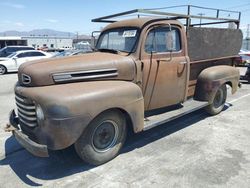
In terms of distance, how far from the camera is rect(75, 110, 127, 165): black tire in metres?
3.76

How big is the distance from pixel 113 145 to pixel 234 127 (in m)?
3.01

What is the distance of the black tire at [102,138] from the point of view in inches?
148

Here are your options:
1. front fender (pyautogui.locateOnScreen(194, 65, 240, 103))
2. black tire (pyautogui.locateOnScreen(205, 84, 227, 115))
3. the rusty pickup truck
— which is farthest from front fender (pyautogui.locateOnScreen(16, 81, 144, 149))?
black tire (pyautogui.locateOnScreen(205, 84, 227, 115))

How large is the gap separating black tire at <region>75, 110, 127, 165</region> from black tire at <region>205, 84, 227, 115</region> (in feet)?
→ 9.76

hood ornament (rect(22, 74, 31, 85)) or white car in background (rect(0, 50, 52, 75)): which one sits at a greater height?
hood ornament (rect(22, 74, 31, 85))

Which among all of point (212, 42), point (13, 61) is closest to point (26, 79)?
point (212, 42)

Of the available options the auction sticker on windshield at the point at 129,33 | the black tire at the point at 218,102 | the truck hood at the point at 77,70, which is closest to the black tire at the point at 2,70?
the truck hood at the point at 77,70

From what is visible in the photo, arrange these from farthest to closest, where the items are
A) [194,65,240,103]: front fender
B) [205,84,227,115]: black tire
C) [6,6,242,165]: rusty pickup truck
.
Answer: [205,84,227,115]: black tire → [194,65,240,103]: front fender → [6,6,242,165]: rusty pickup truck

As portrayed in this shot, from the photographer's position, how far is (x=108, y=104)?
3715mm

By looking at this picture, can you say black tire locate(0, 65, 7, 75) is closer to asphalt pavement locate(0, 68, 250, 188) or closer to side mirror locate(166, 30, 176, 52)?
asphalt pavement locate(0, 68, 250, 188)

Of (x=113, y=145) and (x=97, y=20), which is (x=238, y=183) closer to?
(x=113, y=145)

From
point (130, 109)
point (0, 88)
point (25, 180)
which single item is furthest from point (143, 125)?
point (0, 88)

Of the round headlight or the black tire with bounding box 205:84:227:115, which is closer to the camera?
the round headlight

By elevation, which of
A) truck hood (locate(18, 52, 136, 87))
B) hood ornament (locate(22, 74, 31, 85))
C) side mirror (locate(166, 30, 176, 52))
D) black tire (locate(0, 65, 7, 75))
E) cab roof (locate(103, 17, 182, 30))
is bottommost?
black tire (locate(0, 65, 7, 75))
